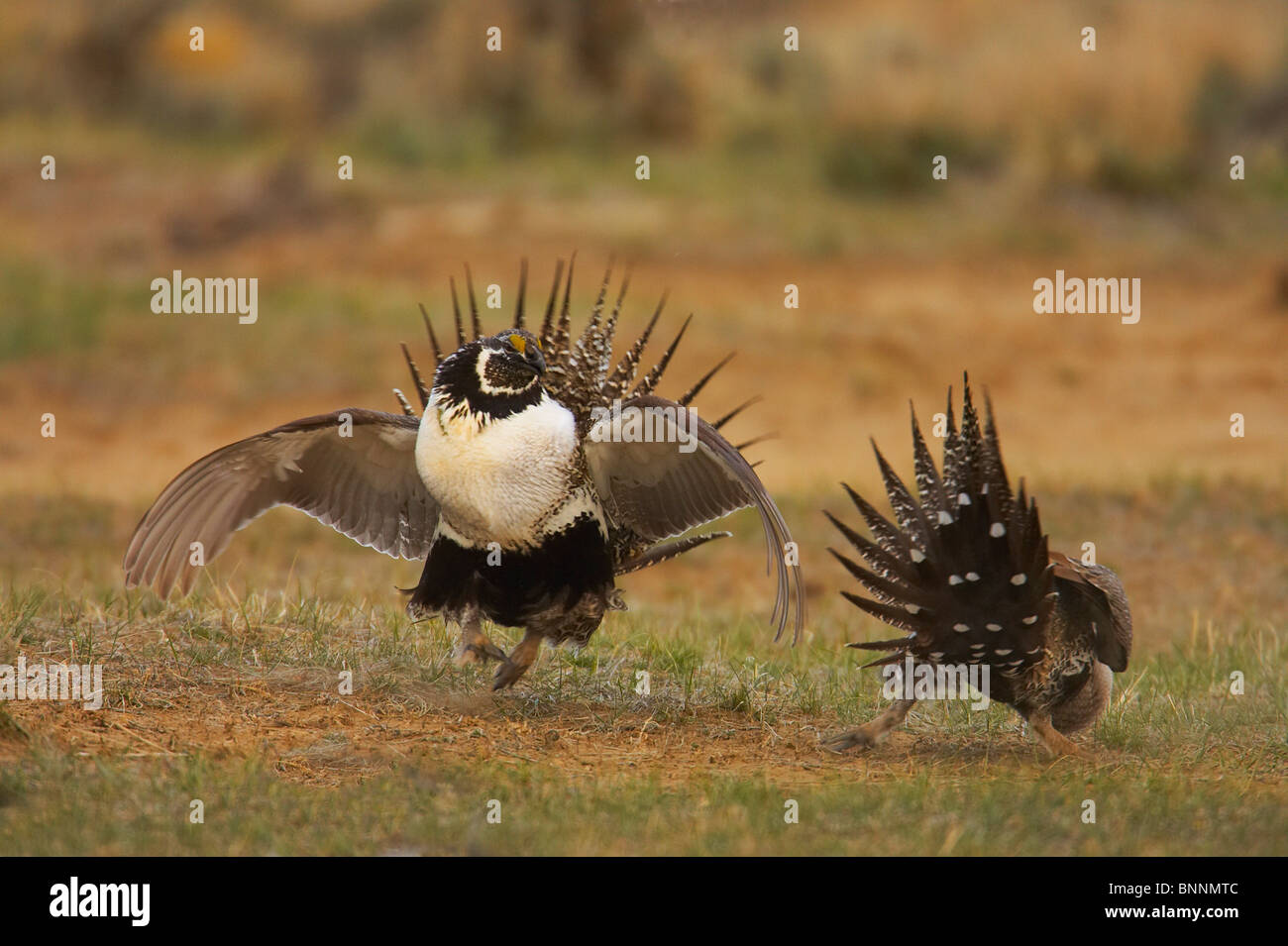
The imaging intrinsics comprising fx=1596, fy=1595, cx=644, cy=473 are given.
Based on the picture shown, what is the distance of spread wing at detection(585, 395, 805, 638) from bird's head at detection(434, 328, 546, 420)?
300mm

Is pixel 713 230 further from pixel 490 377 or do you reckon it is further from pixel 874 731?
pixel 874 731

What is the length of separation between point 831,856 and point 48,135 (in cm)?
1763

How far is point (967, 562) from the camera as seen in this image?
198 inches

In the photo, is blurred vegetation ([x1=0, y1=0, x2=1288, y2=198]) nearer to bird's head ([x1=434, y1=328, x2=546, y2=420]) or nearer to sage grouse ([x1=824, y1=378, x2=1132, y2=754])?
bird's head ([x1=434, y1=328, x2=546, y2=420])

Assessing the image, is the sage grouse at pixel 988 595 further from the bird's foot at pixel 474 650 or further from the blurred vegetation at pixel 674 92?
the blurred vegetation at pixel 674 92

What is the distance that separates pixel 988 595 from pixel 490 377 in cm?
176

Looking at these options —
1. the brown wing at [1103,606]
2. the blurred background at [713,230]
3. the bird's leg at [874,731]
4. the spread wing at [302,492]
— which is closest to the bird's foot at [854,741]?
the bird's leg at [874,731]

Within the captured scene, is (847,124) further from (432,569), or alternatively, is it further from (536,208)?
(432,569)

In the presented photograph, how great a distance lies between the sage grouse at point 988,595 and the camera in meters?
Answer: 4.97

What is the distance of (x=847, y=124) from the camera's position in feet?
64.6

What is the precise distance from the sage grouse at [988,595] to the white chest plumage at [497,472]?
102cm

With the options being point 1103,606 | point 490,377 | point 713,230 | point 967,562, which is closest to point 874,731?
point 967,562

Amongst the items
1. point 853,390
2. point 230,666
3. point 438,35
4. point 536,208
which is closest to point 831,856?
point 230,666

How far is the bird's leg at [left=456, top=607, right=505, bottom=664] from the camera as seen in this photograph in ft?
19.3
